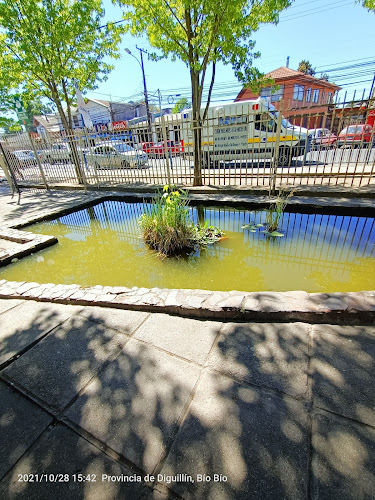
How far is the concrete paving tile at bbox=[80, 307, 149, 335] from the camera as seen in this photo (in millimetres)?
2162

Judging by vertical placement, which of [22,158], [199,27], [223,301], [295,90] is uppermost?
[295,90]

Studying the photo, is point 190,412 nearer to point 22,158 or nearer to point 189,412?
point 189,412

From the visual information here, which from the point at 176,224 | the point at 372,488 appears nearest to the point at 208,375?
the point at 372,488

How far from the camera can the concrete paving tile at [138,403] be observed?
1285mm

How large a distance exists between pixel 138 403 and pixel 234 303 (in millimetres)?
1126

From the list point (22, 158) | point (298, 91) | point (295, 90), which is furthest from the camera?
point (295, 90)

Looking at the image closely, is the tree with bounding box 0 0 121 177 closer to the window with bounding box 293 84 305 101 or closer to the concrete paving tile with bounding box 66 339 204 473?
the concrete paving tile with bounding box 66 339 204 473

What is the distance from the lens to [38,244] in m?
4.22

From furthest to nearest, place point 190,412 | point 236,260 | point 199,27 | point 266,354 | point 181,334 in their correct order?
1. point 199,27
2. point 236,260
3. point 181,334
4. point 266,354
5. point 190,412

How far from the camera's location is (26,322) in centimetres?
233

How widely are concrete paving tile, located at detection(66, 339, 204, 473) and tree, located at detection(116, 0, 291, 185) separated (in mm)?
6236

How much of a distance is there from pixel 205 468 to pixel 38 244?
4.31 m

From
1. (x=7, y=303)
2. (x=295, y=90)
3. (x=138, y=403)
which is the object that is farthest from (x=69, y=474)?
(x=295, y=90)

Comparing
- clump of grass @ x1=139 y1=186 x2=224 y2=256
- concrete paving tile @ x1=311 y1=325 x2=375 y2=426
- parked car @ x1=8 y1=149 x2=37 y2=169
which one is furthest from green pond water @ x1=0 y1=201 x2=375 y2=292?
parked car @ x1=8 y1=149 x2=37 y2=169
